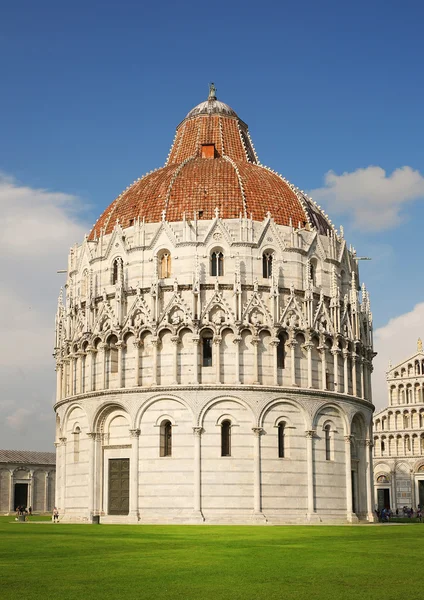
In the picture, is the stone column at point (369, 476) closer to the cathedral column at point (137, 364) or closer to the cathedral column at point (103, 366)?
the cathedral column at point (137, 364)

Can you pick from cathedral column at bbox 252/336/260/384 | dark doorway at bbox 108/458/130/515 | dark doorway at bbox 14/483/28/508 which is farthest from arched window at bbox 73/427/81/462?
dark doorway at bbox 14/483/28/508

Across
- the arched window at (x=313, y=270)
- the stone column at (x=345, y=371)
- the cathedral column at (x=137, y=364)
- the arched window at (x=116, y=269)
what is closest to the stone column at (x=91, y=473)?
the cathedral column at (x=137, y=364)

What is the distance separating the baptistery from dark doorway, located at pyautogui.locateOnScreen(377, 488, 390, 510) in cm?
5634

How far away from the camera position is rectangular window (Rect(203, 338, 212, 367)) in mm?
57062

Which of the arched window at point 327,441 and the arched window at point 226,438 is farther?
the arched window at point 327,441

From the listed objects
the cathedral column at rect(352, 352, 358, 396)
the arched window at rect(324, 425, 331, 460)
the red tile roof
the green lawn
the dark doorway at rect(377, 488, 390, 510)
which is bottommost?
the dark doorway at rect(377, 488, 390, 510)

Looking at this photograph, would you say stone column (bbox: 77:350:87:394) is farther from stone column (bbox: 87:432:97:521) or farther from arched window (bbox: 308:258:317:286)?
arched window (bbox: 308:258:317:286)

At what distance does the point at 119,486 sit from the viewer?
57531 millimetres

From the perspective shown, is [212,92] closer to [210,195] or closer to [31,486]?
[210,195]

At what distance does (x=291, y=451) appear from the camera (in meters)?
56.6

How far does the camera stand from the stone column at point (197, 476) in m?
54.0

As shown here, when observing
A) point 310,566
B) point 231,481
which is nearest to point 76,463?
point 231,481

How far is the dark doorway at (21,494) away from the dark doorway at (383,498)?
47.9 metres

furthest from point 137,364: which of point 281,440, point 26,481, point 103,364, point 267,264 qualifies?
point 26,481
